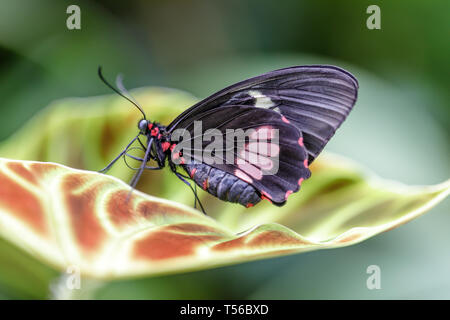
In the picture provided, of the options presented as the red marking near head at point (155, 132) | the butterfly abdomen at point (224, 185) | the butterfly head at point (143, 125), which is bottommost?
the butterfly abdomen at point (224, 185)

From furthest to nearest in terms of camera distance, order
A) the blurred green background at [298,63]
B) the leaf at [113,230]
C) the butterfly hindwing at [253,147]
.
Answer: the blurred green background at [298,63] < the butterfly hindwing at [253,147] < the leaf at [113,230]

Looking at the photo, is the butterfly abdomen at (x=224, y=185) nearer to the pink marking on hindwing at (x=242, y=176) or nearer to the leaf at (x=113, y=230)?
the pink marking on hindwing at (x=242, y=176)

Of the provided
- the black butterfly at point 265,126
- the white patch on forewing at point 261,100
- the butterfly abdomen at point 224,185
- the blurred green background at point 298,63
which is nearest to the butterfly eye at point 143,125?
the black butterfly at point 265,126

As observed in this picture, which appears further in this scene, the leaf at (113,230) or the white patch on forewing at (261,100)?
the white patch on forewing at (261,100)

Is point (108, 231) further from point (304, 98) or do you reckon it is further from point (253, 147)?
point (304, 98)

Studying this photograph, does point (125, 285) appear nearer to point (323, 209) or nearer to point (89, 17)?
point (323, 209)

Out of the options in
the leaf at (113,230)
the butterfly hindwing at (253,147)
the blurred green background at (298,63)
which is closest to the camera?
the leaf at (113,230)
